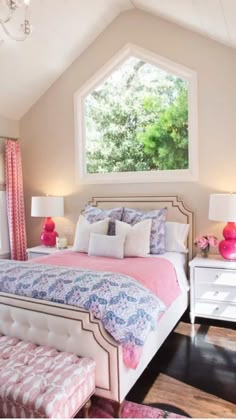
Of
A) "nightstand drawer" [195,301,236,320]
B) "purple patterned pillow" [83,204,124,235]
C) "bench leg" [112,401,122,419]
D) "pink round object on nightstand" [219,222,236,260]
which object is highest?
"purple patterned pillow" [83,204,124,235]

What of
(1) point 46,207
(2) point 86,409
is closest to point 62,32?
(1) point 46,207

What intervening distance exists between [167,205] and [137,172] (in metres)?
0.59

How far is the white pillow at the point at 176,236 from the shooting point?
3710 millimetres

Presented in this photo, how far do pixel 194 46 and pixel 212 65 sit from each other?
31 cm

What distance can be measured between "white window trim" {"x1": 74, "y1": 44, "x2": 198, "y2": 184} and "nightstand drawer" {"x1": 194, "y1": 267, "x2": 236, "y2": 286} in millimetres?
1082

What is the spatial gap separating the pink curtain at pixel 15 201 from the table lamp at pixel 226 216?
262cm

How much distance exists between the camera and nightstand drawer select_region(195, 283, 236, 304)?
3.24 metres

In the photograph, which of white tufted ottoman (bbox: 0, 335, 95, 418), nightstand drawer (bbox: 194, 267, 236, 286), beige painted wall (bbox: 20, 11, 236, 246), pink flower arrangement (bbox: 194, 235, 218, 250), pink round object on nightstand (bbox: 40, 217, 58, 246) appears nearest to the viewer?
white tufted ottoman (bbox: 0, 335, 95, 418)

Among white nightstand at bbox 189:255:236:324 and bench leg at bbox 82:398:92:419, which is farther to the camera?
white nightstand at bbox 189:255:236:324

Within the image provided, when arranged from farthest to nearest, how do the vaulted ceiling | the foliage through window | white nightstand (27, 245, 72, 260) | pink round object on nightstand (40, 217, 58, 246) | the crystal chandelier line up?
pink round object on nightstand (40, 217, 58, 246)
white nightstand (27, 245, 72, 260)
the foliage through window
the vaulted ceiling
the crystal chandelier

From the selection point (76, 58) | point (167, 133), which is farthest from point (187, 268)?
point (76, 58)

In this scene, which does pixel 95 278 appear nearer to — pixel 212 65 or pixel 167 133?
pixel 167 133

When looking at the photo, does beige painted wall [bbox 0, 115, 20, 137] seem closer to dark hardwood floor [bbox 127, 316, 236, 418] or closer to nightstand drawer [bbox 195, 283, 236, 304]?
nightstand drawer [bbox 195, 283, 236, 304]

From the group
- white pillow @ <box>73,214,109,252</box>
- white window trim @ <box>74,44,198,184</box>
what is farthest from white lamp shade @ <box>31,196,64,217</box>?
white pillow @ <box>73,214,109,252</box>
